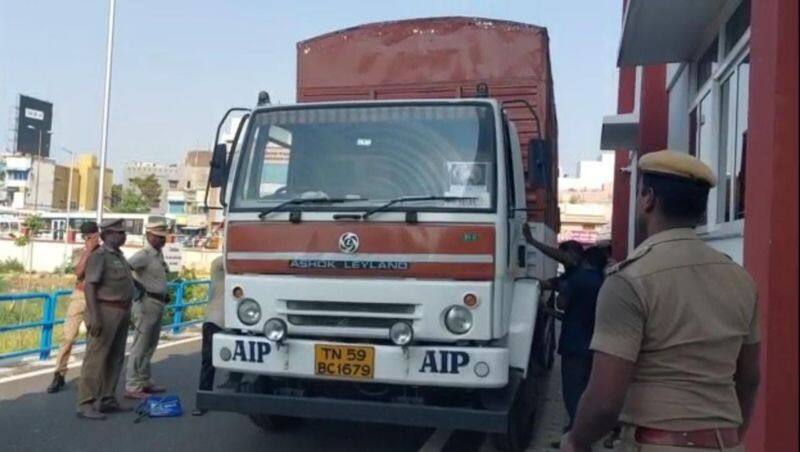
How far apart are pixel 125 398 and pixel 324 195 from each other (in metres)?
3.77

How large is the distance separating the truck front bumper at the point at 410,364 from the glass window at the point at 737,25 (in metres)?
3.64

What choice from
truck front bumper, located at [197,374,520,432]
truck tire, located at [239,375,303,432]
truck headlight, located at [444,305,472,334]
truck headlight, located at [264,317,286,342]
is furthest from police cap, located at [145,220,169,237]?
truck headlight, located at [444,305,472,334]

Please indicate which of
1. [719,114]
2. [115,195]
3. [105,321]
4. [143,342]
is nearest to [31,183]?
[115,195]

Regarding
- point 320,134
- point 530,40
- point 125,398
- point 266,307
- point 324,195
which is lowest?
point 125,398

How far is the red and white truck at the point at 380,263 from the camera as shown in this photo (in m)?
4.86

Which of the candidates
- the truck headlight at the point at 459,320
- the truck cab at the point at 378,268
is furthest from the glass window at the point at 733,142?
the truck headlight at the point at 459,320

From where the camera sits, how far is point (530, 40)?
645 cm

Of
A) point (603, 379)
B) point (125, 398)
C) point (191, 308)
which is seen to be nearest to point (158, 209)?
point (191, 308)

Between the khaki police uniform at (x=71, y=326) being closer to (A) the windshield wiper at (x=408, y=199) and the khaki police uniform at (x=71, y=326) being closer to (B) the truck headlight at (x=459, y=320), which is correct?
(A) the windshield wiper at (x=408, y=199)

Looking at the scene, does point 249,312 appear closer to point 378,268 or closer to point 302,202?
point 302,202

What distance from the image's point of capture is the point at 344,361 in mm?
4938

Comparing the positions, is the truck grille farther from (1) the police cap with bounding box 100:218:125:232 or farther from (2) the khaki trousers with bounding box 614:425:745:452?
(1) the police cap with bounding box 100:218:125:232

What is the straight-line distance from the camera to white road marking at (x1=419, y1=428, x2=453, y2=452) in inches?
235

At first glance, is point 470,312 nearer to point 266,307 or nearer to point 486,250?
point 486,250
